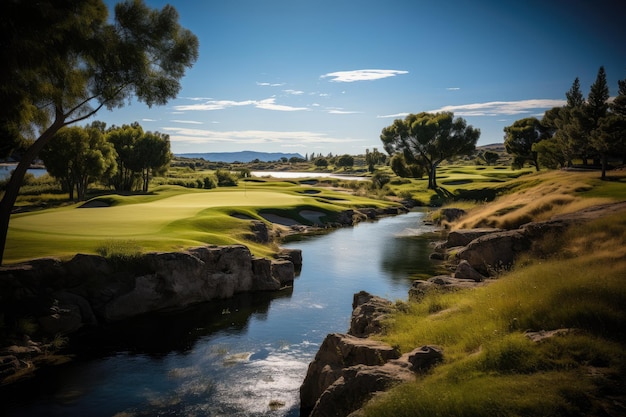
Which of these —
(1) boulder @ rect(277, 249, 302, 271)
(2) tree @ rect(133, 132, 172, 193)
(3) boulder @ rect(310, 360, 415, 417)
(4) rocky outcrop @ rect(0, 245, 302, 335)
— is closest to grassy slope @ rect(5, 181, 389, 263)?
(1) boulder @ rect(277, 249, 302, 271)

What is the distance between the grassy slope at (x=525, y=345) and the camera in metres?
6.59

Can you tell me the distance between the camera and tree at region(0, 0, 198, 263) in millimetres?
14930

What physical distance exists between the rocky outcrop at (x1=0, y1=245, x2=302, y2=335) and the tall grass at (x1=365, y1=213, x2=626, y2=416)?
41.1ft

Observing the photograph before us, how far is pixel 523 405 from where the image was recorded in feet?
20.9

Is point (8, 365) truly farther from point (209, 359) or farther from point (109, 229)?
point (109, 229)

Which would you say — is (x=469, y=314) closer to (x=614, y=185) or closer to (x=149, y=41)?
(x=149, y=41)

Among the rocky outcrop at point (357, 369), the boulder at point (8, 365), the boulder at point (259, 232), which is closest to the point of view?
the rocky outcrop at point (357, 369)

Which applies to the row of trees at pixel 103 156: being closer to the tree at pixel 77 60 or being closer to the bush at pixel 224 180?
the bush at pixel 224 180

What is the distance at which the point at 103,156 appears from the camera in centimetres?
5853

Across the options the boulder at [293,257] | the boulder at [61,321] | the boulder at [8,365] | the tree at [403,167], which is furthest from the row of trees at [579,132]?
the boulder at [8,365]

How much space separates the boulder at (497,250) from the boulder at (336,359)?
13.0 meters

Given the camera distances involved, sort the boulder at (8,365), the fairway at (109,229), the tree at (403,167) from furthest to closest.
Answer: the tree at (403,167), the fairway at (109,229), the boulder at (8,365)

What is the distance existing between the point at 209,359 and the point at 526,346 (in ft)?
38.1

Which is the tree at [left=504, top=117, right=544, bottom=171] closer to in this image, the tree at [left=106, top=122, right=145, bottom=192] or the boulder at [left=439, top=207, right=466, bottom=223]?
the boulder at [left=439, top=207, right=466, bottom=223]
